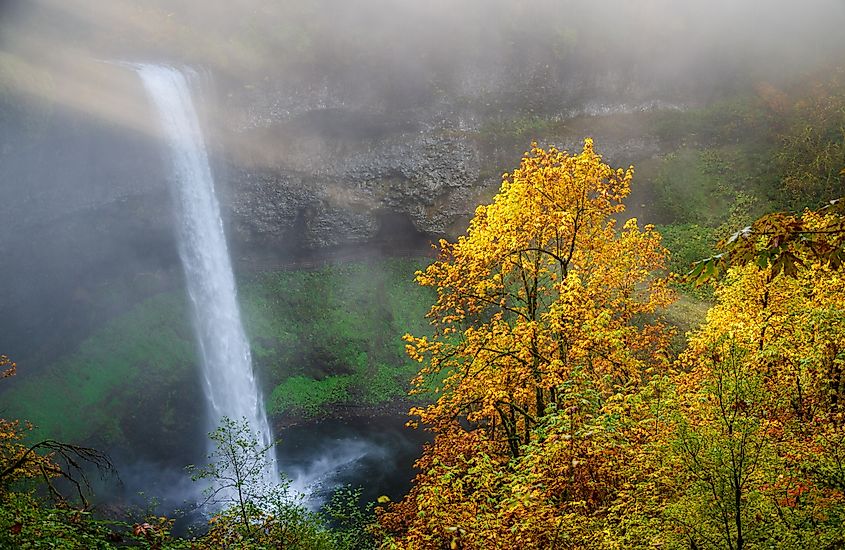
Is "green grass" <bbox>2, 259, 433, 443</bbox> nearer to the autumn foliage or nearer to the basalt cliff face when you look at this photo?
the basalt cliff face

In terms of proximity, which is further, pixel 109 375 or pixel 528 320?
pixel 109 375

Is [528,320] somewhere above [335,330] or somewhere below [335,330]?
below

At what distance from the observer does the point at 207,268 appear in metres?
26.6

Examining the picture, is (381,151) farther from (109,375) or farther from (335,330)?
(109,375)

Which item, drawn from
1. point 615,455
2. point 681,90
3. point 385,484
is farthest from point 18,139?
point 681,90

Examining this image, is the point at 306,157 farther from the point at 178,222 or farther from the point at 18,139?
the point at 18,139

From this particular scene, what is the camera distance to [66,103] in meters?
23.1

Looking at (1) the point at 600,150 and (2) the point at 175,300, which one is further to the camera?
(1) the point at 600,150

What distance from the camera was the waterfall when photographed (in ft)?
83.2

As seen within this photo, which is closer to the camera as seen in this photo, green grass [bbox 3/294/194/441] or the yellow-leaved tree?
the yellow-leaved tree

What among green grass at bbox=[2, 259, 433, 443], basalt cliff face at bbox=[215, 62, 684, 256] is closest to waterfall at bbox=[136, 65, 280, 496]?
green grass at bbox=[2, 259, 433, 443]

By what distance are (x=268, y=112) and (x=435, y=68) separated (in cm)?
909

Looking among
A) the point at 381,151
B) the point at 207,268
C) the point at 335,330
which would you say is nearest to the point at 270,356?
the point at 335,330

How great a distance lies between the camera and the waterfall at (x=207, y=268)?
25359 mm
